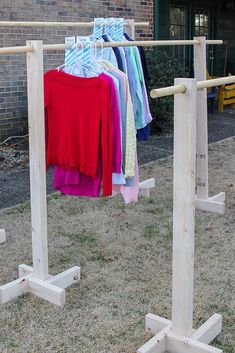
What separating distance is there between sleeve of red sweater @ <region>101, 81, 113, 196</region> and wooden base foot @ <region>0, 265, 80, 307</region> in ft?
2.03

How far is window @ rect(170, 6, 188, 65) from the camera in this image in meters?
10.8

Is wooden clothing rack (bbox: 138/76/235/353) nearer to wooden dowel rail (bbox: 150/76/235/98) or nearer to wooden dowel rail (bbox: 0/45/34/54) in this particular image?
wooden dowel rail (bbox: 150/76/235/98)

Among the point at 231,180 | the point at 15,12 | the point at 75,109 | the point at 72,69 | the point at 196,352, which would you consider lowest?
the point at 196,352

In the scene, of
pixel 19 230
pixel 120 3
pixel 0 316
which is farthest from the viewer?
pixel 120 3

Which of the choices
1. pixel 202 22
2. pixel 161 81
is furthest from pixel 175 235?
pixel 202 22

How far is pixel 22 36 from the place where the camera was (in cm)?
758

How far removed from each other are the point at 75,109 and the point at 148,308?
4.40ft

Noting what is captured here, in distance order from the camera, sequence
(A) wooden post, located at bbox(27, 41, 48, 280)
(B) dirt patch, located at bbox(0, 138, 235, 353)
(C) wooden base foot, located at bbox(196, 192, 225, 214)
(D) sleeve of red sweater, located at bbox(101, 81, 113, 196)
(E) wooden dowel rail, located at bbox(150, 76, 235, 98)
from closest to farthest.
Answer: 1. (E) wooden dowel rail, located at bbox(150, 76, 235, 98)
2. (B) dirt patch, located at bbox(0, 138, 235, 353)
3. (A) wooden post, located at bbox(27, 41, 48, 280)
4. (D) sleeve of red sweater, located at bbox(101, 81, 113, 196)
5. (C) wooden base foot, located at bbox(196, 192, 225, 214)

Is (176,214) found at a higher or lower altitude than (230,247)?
higher

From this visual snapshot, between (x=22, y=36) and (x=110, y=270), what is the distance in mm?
4772

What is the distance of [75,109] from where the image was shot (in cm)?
350

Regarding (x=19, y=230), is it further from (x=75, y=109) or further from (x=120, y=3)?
(x=120, y=3)


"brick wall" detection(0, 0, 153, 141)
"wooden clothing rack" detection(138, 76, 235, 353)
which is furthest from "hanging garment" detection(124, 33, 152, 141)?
"brick wall" detection(0, 0, 153, 141)

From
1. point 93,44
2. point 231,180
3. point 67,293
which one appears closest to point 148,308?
point 67,293
